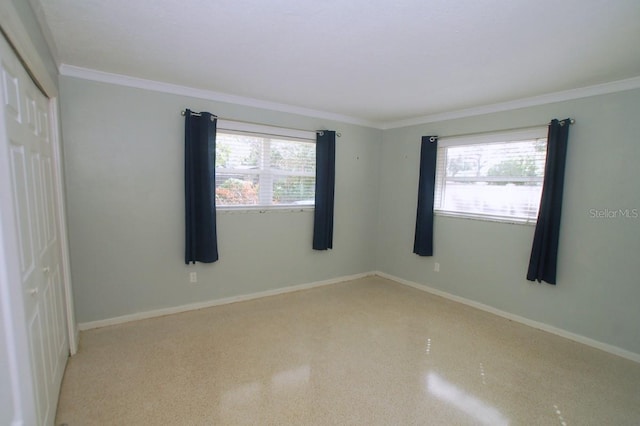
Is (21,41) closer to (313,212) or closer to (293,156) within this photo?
(293,156)

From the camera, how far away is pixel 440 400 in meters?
1.97

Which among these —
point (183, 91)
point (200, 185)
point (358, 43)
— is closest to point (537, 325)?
point (358, 43)

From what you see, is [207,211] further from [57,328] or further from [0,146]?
[0,146]

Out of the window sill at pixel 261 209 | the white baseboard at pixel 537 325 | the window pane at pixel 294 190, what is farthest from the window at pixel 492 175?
the window sill at pixel 261 209

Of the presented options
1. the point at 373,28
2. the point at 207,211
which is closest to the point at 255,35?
the point at 373,28

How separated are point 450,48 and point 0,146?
2.41 metres

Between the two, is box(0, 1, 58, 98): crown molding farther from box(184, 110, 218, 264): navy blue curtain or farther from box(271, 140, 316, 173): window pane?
box(271, 140, 316, 173): window pane

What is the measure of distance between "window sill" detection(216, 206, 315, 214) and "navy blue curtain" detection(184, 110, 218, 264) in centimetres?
20

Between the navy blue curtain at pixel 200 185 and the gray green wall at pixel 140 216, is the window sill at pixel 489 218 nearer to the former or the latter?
the gray green wall at pixel 140 216

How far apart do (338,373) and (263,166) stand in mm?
2352

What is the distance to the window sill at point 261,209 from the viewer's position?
10.9 feet

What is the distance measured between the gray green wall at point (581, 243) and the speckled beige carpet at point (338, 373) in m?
0.28

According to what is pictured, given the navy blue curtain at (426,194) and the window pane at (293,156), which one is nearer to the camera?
the window pane at (293,156)

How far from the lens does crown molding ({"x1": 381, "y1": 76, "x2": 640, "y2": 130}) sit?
247cm
